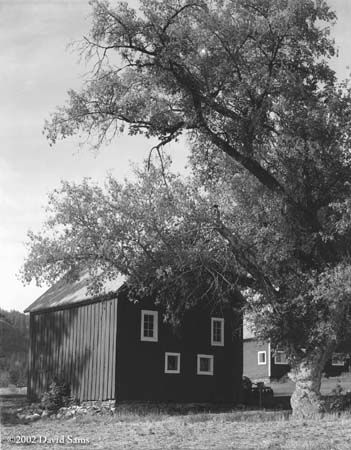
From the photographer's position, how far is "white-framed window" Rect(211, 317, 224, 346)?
1451 inches

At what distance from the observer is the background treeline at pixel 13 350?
58.8 metres

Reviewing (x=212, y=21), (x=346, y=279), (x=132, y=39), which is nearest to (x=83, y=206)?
(x=132, y=39)

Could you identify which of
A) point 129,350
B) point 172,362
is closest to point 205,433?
point 129,350

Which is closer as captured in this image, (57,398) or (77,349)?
(57,398)

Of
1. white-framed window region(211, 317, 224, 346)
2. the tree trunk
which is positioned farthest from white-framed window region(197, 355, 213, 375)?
the tree trunk

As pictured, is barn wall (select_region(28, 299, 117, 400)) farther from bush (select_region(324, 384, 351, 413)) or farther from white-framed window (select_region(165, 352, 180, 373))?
bush (select_region(324, 384, 351, 413))

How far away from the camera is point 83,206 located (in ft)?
94.8

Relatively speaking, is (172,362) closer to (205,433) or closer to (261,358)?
(205,433)

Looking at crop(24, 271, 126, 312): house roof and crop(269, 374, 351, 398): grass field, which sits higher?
crop(24, 271, 126, 312): house roof

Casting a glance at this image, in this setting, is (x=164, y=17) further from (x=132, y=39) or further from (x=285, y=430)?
(x=285, y=430)

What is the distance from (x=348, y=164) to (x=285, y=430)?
11106mm

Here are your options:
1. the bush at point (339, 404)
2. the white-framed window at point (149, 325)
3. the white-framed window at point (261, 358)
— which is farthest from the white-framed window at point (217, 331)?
the white-framed window at point (261, 358)

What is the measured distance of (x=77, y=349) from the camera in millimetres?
35469

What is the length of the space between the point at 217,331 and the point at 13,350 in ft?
127
